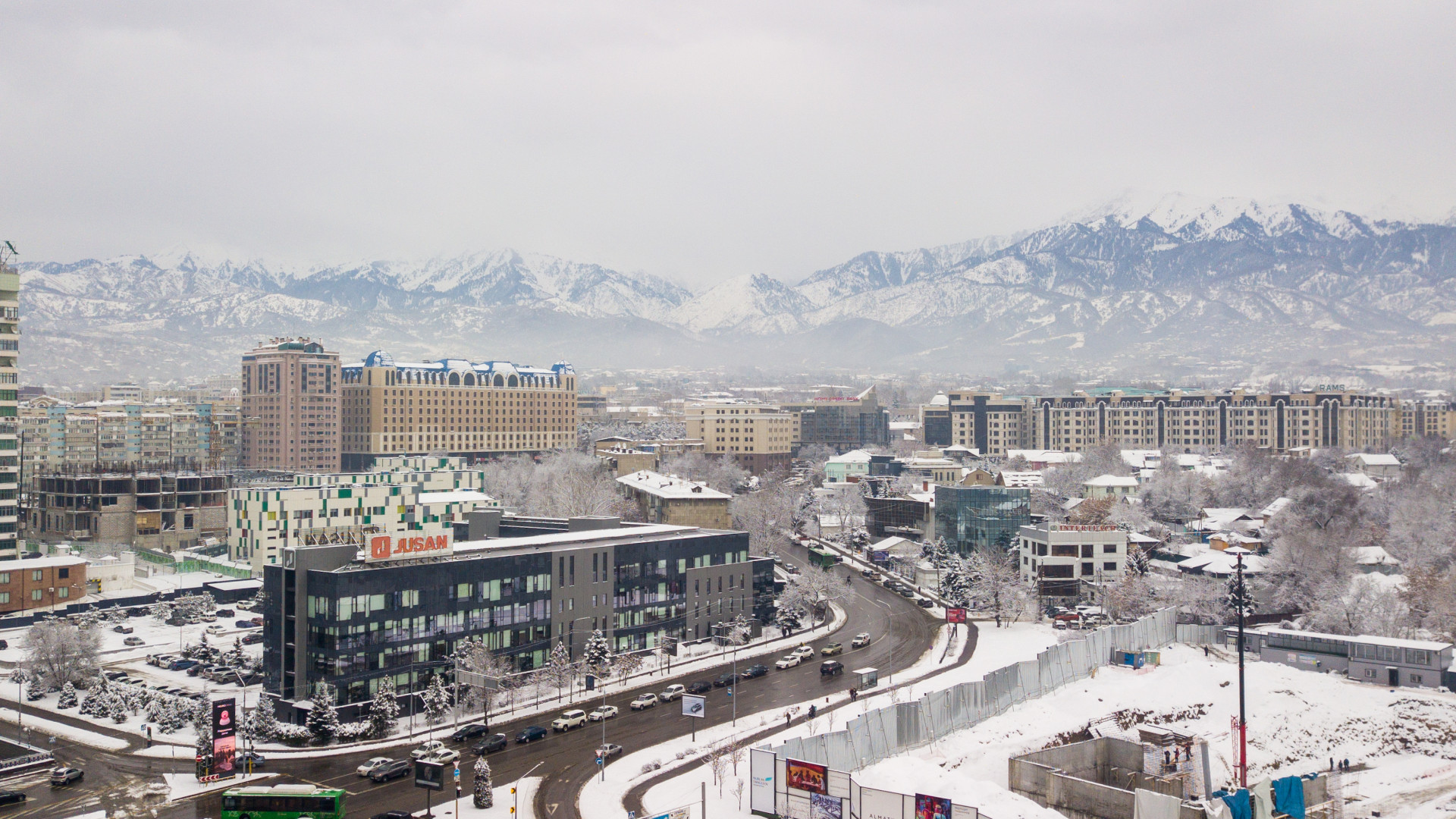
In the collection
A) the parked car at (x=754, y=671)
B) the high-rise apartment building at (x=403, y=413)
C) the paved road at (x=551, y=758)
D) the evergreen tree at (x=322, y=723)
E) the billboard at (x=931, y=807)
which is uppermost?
the high-rise apartment building at (x=403, y=413)

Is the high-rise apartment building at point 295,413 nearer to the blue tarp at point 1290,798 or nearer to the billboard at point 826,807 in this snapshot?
the billboard at point 826,807

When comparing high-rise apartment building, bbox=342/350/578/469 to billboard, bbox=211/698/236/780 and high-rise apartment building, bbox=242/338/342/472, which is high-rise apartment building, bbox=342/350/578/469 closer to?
high-rise apartment building, bbox=242/338/342/472

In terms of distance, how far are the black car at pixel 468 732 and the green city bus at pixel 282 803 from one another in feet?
34.7

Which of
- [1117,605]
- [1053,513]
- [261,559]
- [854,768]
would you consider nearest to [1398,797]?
[854,768]

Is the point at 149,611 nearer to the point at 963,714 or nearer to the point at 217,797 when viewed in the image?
the point at 217,797

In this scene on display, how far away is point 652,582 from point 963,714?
23.5m

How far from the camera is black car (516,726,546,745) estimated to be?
51.4m

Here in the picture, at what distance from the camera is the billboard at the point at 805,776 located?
39.9 meters

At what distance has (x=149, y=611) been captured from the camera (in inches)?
3374

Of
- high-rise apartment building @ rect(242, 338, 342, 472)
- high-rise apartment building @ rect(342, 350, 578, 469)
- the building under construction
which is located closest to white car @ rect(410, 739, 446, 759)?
the building under construction

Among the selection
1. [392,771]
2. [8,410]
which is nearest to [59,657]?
[392,771]

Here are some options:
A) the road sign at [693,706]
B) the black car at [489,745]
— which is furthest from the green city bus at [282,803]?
the road sign at [693,706]

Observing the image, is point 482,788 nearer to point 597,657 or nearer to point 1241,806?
point 597,657

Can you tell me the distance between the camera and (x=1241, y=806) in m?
44.2
